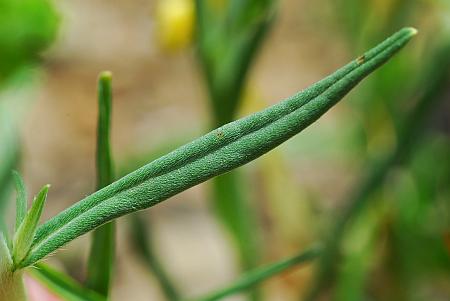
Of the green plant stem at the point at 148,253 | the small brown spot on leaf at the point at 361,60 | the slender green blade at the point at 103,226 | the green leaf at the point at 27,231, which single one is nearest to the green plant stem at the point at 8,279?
the green leaf at the point at 27,231

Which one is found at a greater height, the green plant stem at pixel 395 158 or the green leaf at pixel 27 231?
the green plant stem at pixel 395 158

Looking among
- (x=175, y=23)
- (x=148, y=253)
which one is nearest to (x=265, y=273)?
(x=148, y=253)

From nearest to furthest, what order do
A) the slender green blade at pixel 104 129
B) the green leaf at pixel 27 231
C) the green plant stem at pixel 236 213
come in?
1. the green leaf at pixel 27 231
2. the slender green blade at pixel 104 129
3. the green plant stem at pixel 236 213

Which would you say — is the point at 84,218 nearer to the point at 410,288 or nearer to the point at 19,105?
the point at 19,105

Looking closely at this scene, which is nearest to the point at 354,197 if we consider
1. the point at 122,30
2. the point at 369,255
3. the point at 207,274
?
the point at 369,255

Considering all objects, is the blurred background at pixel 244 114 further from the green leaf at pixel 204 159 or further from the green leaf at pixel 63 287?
the green leaf at pixel 204 159

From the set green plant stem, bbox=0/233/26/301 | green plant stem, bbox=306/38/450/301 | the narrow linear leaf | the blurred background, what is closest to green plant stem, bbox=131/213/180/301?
the blurred background
